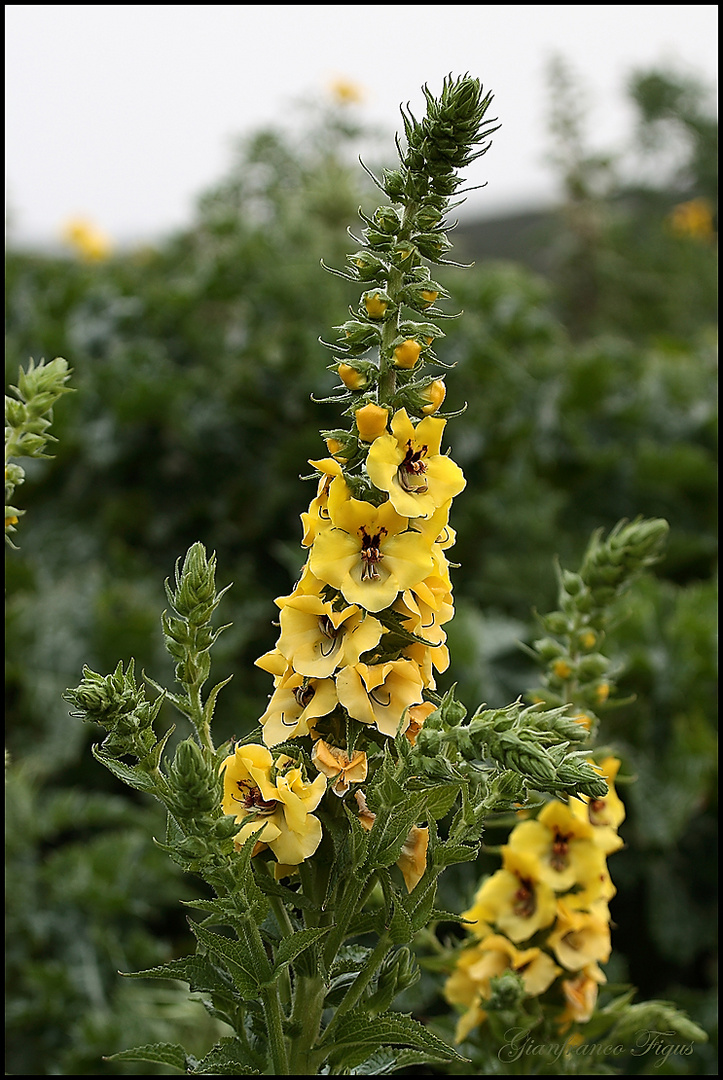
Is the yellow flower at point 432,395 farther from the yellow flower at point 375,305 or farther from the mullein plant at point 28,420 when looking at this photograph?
the mullein plant at point 28,420

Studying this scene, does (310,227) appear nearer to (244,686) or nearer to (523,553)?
(523,553)

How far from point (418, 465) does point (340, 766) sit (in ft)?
0.76

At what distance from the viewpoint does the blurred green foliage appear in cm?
202

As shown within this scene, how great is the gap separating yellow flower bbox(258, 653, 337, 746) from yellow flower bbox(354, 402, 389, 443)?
186 millimetres

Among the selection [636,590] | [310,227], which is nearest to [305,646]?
[636,590]

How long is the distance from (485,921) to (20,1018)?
4.05 ft

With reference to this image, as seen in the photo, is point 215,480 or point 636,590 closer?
point 636,590

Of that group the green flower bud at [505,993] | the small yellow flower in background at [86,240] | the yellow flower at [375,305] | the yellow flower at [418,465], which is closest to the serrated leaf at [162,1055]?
the green flower bud at [505,993]

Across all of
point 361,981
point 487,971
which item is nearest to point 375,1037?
point 361,981

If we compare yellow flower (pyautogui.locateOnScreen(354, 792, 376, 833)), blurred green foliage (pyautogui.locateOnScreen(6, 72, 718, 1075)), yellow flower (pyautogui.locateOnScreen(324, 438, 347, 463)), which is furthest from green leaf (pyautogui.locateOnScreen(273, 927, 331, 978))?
blurred green foliage (pyautogui.locateOnScreen(6, 72, 718, 1075))

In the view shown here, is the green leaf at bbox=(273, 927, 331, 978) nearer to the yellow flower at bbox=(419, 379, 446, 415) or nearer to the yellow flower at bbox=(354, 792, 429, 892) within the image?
the yellow flower at bbox=(354, 792, 429, 892)

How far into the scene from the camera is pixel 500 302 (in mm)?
3766

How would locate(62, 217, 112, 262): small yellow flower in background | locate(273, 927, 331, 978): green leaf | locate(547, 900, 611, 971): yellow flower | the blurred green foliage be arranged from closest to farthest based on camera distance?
locate(273, 927, 331, 978): green leaf, locate(547, 900, 611, 971): yellow flower, the blurred green foliage, locate(62, 217, 112, 262): small yellow flower in background

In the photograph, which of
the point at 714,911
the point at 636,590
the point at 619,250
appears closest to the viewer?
the point at 714,911
